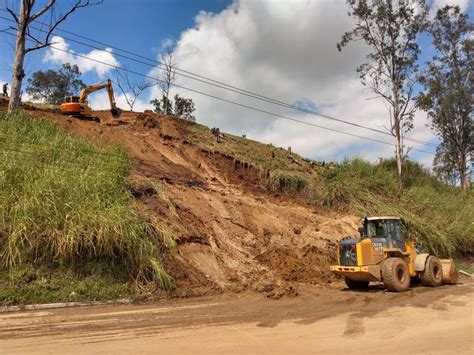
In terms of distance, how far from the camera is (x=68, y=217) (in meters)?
11.3

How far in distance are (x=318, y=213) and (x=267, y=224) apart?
12.2 feet

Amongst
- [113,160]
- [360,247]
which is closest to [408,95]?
[360,247]


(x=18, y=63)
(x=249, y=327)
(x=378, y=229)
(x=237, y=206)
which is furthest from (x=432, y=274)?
(x=18, y=63)

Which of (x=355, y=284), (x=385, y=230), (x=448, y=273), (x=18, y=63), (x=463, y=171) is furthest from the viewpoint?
(x=463, y=171)

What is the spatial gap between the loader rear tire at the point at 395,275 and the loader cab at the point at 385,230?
2.66 ft

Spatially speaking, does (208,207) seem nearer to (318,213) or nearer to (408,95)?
(318,213)

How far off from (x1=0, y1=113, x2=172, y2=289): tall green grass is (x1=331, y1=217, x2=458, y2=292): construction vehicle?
548 cm

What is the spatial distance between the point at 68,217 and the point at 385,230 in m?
9.61

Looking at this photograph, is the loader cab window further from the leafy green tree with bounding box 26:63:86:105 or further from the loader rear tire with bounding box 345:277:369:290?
the leafy green tree with bounding box 26:63:86:105

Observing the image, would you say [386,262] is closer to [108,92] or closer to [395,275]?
[395,275]

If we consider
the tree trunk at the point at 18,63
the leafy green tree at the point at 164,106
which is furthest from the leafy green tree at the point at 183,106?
the tree trunk at the point at 18,63

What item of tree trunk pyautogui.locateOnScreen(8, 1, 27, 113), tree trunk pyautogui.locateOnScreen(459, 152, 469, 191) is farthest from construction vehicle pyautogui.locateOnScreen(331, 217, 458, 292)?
tree trunk pyautogui.locateOnScreen(459, 152, 469, 191)

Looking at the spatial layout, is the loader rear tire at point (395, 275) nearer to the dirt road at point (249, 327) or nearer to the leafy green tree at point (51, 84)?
the dirt road at point (249, 327)

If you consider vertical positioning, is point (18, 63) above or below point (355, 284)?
above
